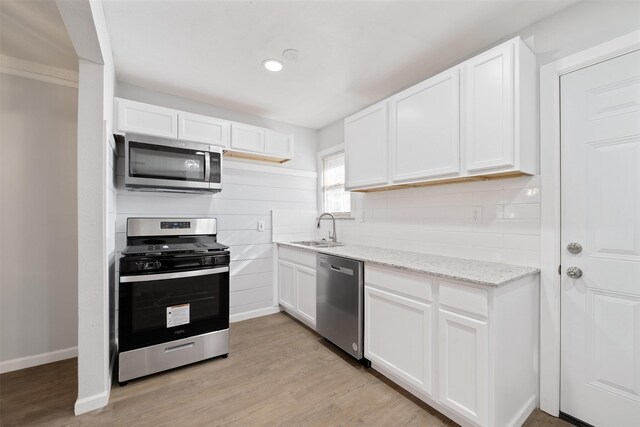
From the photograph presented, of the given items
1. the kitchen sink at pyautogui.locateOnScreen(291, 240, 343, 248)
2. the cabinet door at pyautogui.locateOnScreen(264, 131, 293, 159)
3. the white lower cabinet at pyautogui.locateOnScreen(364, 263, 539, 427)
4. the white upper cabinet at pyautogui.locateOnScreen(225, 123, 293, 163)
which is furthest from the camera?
the kitchen sink at pyautogui.locateOnScreen(291, 240, 343, 248)

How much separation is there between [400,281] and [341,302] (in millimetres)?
682

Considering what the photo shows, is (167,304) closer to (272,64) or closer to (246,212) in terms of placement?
(246,212)

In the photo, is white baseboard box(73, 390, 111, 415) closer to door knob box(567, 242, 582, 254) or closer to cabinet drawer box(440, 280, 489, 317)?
cabinet drawer box(440, 280, 489, 317)

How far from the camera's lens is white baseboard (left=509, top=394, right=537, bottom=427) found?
155cm

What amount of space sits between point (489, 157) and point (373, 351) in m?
1.59

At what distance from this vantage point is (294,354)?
245 cm

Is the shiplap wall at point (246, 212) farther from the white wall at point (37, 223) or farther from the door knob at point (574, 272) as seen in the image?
the door knob at point (574, 272)

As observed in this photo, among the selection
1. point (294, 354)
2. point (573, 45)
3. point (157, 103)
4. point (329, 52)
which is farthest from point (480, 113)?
point (157, 103)

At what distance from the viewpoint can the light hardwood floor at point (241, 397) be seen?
1681mm

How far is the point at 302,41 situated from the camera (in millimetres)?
1995

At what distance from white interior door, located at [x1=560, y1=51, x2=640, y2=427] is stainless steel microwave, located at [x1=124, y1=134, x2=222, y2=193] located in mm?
2712

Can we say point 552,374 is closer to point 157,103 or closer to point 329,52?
point 329,52

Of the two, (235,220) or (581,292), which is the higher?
(235,220)

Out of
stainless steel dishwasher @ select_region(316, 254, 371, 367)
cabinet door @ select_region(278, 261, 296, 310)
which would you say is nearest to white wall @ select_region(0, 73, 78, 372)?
cabinet door @ select_region(278, 261, 296, 310)
